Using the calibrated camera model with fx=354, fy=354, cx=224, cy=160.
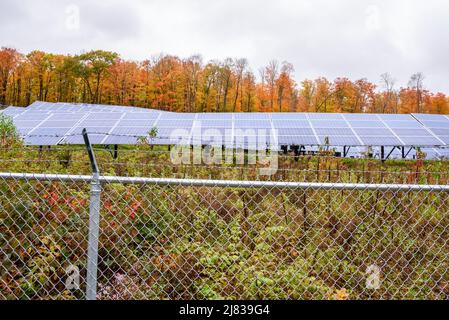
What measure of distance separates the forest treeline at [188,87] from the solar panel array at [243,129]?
28.2m

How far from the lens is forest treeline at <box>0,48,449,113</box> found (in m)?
47.1

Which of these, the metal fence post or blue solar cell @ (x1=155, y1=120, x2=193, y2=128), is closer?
the metal fence post

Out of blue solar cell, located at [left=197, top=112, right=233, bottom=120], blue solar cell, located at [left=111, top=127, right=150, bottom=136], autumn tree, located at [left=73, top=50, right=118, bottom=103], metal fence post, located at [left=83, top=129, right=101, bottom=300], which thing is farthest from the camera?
autumn tree, located at [left=73, top=50, right=118, bottom=103]

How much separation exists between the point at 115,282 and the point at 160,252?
2.20ft

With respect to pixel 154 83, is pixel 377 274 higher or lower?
lower

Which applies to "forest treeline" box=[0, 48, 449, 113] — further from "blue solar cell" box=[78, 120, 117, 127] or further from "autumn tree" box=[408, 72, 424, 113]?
"blue solar cell" box=[78, 120, 117, 127]

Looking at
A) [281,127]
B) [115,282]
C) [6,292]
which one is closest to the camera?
[6,292]

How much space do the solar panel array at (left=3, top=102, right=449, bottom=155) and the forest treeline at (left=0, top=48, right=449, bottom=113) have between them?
1112 inches

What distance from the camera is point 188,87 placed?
4756 cm

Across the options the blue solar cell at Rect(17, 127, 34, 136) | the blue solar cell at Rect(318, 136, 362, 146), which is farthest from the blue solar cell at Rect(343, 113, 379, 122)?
the blue solar cell at Rect(17, 127, 34, 136)

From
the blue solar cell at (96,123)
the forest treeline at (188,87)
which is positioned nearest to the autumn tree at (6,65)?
the forest treeline at (188,87)

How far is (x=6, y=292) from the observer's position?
3535 mm
